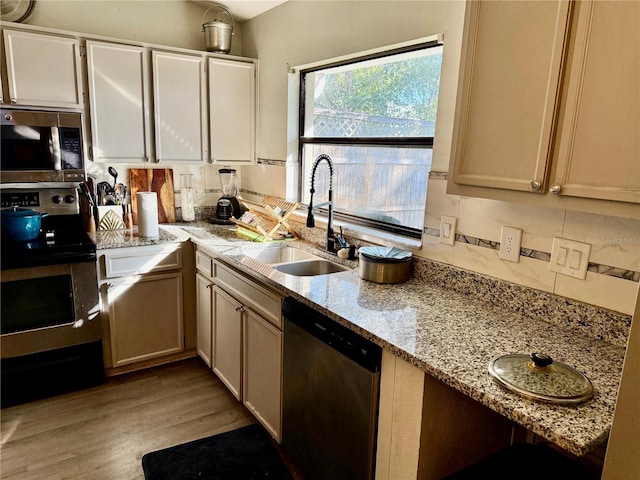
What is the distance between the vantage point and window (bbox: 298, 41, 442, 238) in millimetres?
2209

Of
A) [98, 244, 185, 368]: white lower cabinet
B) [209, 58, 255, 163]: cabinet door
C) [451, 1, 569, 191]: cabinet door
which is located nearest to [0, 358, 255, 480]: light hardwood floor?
[98, 244, 185, 368]: white lower cabinet

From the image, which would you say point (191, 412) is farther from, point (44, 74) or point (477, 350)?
point (44, 74)

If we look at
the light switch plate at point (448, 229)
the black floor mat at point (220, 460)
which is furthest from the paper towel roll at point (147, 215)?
the light switch plate at point (448, 229)

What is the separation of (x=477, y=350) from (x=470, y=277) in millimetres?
544

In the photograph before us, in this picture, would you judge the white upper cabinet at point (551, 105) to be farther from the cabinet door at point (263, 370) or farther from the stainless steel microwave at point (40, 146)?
the stainless steel microwave at point (40, 146)

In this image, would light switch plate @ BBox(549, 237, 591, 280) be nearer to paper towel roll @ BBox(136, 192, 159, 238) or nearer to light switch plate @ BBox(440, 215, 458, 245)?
light switch plate @ BBox(440, 215, 458, 245)

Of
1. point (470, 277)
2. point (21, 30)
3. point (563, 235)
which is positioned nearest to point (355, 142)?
point (470, 277)

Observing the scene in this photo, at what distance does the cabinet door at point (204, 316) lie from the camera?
2.77 m

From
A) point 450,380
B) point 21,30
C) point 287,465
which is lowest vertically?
point 287,465

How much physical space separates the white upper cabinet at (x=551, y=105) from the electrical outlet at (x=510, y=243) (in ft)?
0.98

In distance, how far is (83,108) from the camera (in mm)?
2736

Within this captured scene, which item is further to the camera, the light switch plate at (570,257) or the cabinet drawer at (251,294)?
the cabinet drawer at (251,294)

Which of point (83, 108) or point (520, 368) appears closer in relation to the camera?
point (520, 368)

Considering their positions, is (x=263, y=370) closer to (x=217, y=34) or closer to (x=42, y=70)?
(x=42, y=70)
